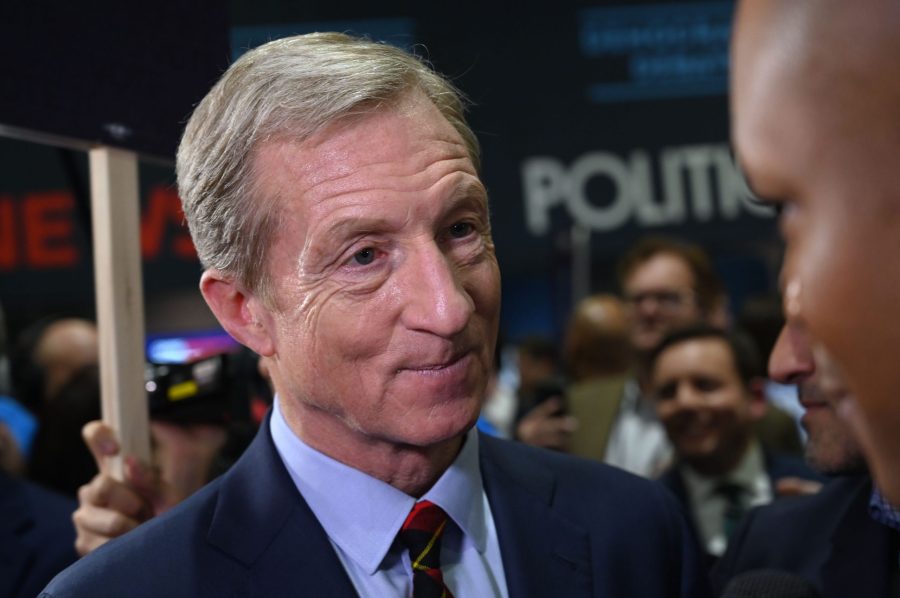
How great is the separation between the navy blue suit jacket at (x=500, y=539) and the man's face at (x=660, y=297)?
2431mm

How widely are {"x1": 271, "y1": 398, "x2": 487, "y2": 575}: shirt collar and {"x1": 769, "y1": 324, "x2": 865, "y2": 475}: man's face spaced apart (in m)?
0.45

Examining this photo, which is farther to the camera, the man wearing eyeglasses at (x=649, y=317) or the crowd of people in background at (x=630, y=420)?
the man wearing eyeglasses at (x=649, y=317)

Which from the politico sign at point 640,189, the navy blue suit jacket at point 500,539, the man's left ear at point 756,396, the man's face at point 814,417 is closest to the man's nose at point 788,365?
the man's face at point 814,417

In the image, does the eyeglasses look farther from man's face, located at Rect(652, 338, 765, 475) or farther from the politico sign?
the politico sign

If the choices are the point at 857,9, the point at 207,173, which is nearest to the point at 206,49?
Answer: the point at 207,173

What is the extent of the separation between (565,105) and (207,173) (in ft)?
15.8

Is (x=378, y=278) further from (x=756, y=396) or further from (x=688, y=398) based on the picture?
(x=756, y=396)

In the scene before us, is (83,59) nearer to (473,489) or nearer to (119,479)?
(119,479)

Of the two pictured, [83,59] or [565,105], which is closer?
[83,59]

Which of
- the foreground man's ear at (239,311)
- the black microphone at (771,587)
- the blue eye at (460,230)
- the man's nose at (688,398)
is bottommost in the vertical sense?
the man's nose at (688,398)

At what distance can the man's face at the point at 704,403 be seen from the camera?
3.15 m

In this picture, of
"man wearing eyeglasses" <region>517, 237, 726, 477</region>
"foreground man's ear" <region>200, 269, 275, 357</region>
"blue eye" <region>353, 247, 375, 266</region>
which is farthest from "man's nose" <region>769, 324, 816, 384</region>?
"man wearing eyeglasses" <region>517, 237, 726, 477</region>

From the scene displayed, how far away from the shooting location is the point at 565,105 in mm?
5984

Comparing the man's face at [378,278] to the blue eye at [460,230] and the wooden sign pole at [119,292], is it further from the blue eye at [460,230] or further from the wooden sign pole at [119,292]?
the wooden sign pole at [119,292]
